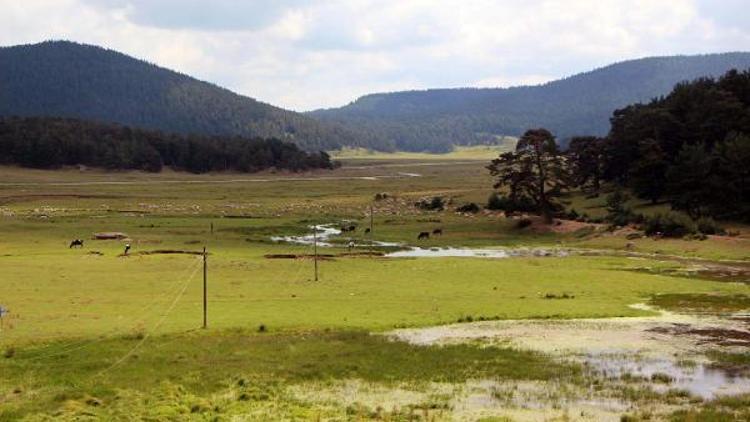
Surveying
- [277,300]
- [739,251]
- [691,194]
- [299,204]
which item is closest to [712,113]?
[691,194]

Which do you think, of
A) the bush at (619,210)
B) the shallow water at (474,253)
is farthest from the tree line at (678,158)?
the shallow water at (474,253)

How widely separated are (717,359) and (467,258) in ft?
115

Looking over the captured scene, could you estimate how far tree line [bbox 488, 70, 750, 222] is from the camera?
81750 mm

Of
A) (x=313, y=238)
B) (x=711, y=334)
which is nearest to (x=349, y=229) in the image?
(x=313, y=238)

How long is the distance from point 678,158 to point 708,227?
1647cm

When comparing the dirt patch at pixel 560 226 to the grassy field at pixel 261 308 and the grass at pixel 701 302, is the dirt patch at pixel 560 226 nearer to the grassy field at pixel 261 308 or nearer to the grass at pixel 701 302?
the grassy field at pixel 261 308

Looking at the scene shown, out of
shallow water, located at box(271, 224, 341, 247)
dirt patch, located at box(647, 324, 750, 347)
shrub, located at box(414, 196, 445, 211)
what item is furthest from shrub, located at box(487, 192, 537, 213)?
dirt patch, located at box(647, 324, 750, 347)

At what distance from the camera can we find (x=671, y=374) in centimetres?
2675

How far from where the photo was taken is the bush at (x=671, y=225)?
237 feet

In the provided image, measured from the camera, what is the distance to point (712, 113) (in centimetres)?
9256

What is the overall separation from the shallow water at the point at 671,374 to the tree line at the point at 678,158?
56672mm

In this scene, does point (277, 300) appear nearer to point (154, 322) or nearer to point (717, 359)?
point (154, 322)

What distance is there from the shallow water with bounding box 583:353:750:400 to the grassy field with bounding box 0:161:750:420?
153cm

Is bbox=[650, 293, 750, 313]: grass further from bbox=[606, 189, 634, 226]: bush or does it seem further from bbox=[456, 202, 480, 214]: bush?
bbox=[456, 202, 480, 214]: bush
